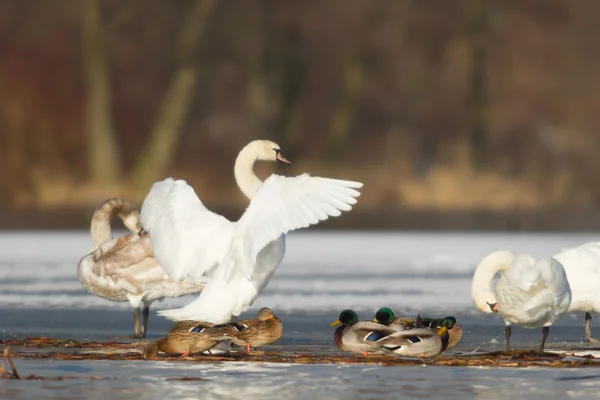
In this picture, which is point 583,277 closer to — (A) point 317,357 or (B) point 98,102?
(A) point 317,357

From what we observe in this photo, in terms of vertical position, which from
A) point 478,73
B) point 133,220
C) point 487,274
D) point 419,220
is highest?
point 478,73

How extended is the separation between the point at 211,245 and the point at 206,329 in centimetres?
77

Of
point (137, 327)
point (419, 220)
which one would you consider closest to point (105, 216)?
point (137, 327)

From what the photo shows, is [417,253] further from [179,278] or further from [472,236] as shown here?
[179,278]

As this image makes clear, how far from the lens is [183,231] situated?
28.8 ft

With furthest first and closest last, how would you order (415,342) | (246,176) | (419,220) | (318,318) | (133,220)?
(419,220) → (133,220) → (318,318) → (246,176) → (415,342)

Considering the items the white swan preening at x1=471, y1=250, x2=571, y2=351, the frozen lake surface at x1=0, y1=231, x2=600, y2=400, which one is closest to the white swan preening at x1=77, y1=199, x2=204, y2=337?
the frozen lake surface at x1=0, y1=231, x2=600, y2=400

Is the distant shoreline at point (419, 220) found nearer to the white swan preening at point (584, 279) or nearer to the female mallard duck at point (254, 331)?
the white swan preening at point (584, 279)

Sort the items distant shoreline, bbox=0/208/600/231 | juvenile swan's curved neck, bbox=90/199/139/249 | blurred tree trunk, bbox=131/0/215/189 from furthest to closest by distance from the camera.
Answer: blurred tree trunk, bbox=131/0/215/189 → distant shoreline, bbox=0/208/600/231 → juvenile swan's curved neck, bbox=90/199/139/249

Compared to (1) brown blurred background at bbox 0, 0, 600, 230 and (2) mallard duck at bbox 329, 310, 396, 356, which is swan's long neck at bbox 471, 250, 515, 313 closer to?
(2) mallard duck at bbox 329, 310, 396, 356

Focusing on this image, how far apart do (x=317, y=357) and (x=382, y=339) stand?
37cm

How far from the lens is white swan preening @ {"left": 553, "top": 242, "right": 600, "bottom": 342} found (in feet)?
29.1

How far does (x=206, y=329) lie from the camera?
317 inches

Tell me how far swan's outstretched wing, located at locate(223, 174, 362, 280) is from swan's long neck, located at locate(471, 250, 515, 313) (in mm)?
923
